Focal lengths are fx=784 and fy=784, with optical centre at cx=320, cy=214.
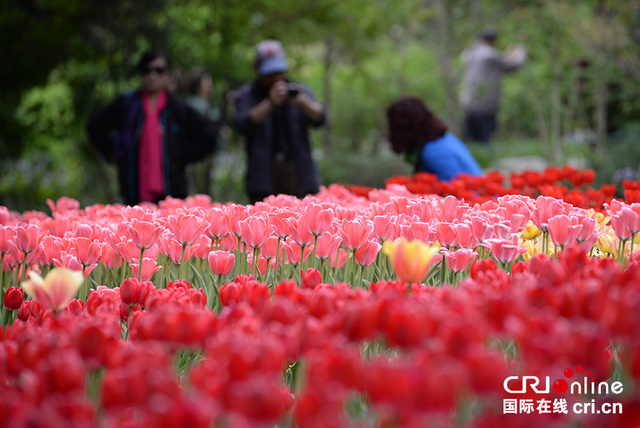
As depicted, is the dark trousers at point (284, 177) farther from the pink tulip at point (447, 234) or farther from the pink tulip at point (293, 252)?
the pink tulip at point (447, 234)

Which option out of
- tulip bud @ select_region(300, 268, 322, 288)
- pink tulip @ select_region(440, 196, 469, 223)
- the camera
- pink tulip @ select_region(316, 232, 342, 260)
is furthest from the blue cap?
tulip bud @ select_region(300, 268, 322, 288)

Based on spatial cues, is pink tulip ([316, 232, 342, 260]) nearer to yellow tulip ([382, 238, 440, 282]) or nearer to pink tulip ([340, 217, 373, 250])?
pink tulip ([340, 217, 373, 250])

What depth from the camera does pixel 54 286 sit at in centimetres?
152

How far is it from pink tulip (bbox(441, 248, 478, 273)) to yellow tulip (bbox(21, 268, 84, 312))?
97 cm

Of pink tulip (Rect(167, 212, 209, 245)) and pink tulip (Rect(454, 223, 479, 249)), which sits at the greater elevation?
pink tulip (Rect(167, 212, 209, 245))

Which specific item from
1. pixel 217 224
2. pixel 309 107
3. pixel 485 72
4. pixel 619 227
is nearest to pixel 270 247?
pixel 217 224

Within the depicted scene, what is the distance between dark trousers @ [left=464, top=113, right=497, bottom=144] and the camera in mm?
15258

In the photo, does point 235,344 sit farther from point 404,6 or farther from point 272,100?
point 404,6

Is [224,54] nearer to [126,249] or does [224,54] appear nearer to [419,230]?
[126,249]

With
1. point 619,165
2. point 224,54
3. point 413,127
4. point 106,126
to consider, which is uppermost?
point 224,54

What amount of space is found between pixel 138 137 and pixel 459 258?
196 inches

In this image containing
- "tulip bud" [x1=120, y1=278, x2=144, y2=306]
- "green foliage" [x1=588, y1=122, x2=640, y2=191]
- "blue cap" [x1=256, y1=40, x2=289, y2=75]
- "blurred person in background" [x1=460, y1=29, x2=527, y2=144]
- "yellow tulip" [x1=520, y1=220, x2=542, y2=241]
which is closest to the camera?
"tulip bud" [x1=120, y1=278, x2=144, y2=306]

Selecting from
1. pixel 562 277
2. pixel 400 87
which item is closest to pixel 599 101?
pixel 400 87

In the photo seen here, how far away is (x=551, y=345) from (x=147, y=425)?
56 centimetres
